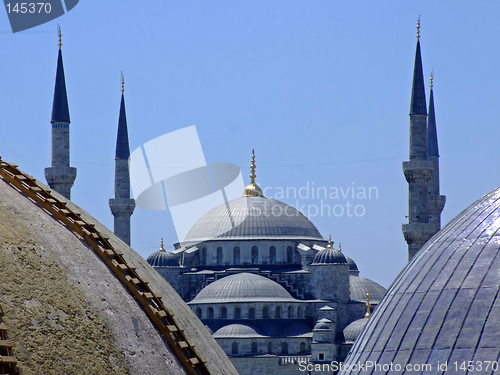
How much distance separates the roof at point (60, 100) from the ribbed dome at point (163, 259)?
50.4 ft

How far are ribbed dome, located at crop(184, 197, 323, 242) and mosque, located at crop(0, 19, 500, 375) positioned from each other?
105 mm

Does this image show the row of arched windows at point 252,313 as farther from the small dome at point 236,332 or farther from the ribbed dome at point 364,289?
the ribbed dome at point 364,289

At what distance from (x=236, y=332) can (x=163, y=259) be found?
7.91 meters

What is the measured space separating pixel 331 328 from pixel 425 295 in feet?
110

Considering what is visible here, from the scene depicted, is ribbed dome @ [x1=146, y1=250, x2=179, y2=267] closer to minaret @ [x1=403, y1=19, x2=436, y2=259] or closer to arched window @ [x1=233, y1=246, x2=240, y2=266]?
arched window @ [x1=233, y1=246, x2=240, y2=266]

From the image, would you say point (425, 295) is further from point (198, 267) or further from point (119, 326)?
point (198, 267)

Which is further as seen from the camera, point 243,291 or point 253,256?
point 253,256

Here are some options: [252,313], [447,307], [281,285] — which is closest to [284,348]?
[252,313]

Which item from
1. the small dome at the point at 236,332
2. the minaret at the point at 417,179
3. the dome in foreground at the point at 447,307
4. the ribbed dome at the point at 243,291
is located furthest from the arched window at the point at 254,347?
the dome in foreground at the point at 447,307

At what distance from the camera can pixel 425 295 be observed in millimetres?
12727

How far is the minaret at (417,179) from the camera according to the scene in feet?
119

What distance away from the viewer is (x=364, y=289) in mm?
53531

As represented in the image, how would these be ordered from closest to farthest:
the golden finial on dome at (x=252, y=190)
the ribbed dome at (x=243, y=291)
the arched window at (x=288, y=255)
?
1. the ribbed dome at (x=243, y=291)
2. the arched window at (x=288, y=255)
3. the golden finial on dome at (x=252, y=190)

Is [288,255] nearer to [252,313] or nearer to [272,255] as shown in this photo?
[272,255]
